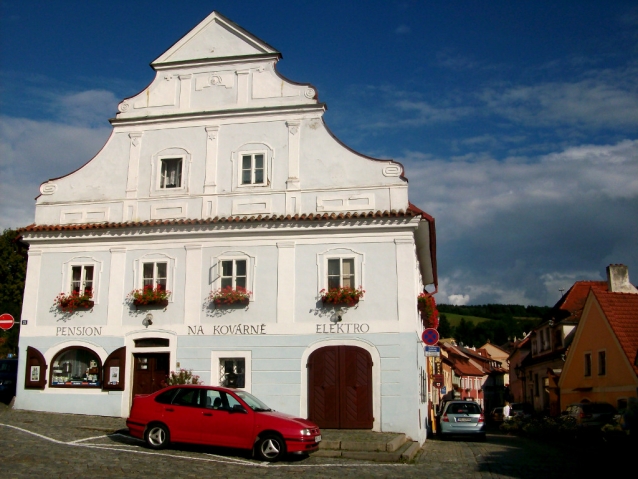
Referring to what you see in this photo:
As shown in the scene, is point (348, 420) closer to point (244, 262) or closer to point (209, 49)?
point (244, 262)

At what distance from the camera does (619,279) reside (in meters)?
41.5

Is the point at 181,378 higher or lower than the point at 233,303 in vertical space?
lower

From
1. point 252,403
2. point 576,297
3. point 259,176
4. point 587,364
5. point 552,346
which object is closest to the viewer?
point 252,403

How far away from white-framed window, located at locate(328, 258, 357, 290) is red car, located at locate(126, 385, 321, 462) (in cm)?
663

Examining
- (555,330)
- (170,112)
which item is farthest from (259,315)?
(555,330)

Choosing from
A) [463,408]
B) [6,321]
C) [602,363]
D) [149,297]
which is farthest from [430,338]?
[602,363]

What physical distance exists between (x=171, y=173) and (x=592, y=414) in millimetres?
19358

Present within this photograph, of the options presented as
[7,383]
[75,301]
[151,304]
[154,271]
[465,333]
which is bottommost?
[7,383]

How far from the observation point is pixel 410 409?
21016 mm

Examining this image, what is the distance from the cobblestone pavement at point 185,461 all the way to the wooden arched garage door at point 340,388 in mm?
2381

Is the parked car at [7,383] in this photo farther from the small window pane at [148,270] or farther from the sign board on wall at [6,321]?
the small window pane at [148,270]

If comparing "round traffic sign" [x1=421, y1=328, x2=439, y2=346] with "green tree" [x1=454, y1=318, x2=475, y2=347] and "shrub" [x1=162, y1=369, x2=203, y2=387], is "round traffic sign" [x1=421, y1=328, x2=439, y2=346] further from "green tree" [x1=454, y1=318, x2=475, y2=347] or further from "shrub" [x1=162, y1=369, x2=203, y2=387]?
"green tree" [x1=454, y1=318, x2=475, y2=347]

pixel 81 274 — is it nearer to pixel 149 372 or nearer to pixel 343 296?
pixel 149 372

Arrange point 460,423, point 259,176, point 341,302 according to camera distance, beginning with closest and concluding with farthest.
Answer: point 341,302
point 259,176
point 460,423
